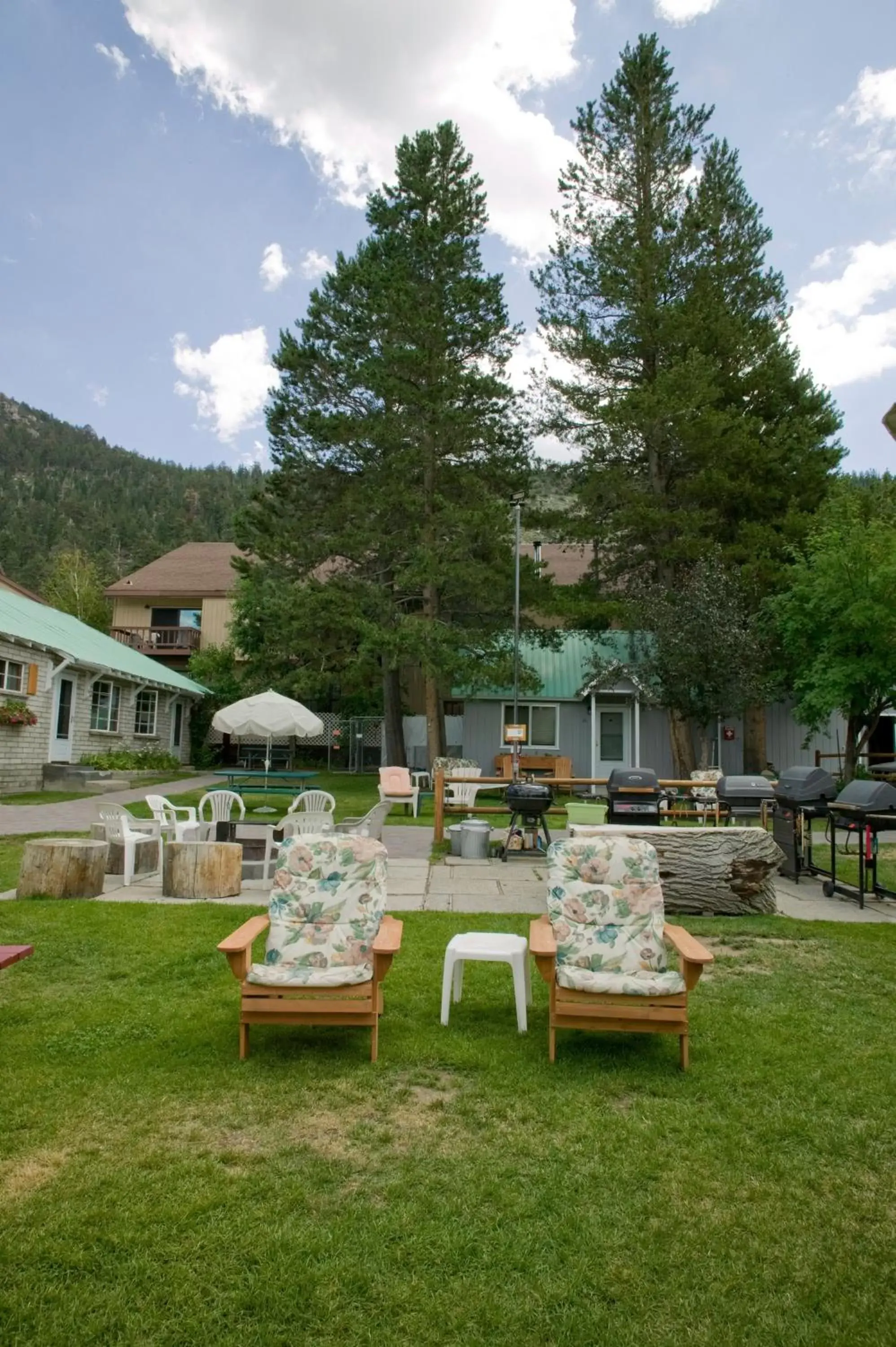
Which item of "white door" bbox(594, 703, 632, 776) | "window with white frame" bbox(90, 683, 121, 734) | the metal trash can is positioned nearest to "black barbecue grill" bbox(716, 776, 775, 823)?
the metal trash can

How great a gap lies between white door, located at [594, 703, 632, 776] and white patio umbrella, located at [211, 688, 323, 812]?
358 inches

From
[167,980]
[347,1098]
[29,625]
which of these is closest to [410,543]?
[29,625]

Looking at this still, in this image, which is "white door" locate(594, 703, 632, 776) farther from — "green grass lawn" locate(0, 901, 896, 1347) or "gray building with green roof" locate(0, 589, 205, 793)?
"green grass lawn" locate(0, 901, 896, 1347)

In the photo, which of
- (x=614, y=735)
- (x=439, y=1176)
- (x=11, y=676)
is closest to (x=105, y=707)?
(x=11, y=676)

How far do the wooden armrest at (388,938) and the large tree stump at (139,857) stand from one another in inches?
203

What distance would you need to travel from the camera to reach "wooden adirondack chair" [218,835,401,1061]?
3.83 metres

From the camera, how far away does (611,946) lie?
4219mm

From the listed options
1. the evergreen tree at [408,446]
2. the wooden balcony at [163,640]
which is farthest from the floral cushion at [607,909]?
the wooden balcony at [163,640]

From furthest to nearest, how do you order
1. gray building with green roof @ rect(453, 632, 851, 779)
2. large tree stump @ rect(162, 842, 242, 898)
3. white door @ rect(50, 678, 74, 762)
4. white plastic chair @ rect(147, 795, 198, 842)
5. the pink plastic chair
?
gray building with green roof @ rect(453, 632, 851, 779) < white door @ rect(50, 678, 74, 762) < the pink plastic chair < white plastic chair @ rect(147, 795, 198, 842) < large tree stump @ rect(162, 842, 242, 898)

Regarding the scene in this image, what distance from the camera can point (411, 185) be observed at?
20047 millimetres

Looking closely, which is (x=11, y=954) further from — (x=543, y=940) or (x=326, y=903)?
(x=543, y=940)

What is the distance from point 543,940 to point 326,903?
3.82 feet

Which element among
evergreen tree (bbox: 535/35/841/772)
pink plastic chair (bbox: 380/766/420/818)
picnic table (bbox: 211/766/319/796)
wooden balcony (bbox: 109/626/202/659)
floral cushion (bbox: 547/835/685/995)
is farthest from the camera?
wooden balcony (bbox: 109/626/202/659)

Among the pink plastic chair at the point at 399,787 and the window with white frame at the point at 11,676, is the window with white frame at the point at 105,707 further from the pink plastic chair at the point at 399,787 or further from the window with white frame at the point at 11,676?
the pink plastic chair at the point at 399,787
